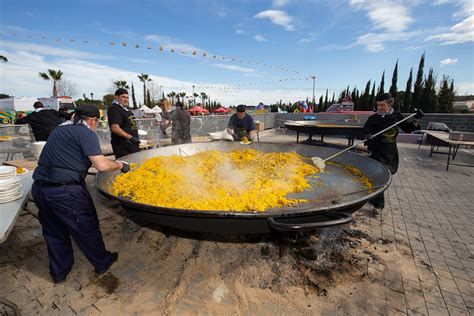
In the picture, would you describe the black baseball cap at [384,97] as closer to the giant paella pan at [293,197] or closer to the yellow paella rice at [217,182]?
the giant paella pan at [293,197]

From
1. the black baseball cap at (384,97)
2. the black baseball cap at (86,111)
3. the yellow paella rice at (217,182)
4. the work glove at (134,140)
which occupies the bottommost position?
the yellow paella rice at (217,182)

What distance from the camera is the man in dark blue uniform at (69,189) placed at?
77.0 inches

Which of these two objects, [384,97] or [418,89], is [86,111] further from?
[418,89]

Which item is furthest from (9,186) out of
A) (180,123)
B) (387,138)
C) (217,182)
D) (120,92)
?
(387,138)

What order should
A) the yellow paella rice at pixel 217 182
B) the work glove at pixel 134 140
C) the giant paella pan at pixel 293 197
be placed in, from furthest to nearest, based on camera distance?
the work glove at pixel 134 140
the yellow paella rice at pixel 217 182
the giant paella pan at pixel 293 197

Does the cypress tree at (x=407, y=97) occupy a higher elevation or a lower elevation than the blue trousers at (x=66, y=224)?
higher

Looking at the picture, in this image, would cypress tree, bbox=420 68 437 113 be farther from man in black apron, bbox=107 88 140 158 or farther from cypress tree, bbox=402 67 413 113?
man in black apron, bbox=107 88 140 158

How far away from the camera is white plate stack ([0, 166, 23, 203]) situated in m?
2.08

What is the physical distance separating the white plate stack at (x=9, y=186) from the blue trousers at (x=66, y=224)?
20 cm

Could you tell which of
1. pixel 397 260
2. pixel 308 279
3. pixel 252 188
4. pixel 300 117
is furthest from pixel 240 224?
pixel 300 117

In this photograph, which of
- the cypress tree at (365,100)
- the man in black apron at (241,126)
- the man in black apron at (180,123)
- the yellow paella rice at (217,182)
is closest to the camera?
the yellow paella rice at (217,182)

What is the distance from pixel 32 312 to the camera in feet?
6.15

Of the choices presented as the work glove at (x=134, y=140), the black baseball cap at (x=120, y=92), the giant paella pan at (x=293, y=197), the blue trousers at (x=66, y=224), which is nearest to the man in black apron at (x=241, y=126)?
the giant paella pan at (x=293, y=197)

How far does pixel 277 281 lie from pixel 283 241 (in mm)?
423
